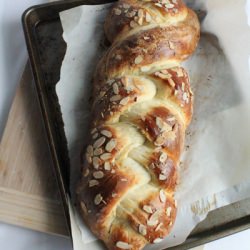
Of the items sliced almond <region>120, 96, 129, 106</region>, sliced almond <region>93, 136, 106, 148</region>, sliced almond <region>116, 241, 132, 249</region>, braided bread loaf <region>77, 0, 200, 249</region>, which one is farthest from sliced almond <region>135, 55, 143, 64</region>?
sliced almond <region>116, 241, 132, 249</region>

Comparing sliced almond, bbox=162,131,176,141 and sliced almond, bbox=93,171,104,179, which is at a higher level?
sliced almond, bbox=162,131,176,141

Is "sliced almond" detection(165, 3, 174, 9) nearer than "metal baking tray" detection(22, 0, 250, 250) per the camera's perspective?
No

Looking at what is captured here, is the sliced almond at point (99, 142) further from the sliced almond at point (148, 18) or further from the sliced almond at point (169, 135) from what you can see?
the sliced almond at point (148, 18)

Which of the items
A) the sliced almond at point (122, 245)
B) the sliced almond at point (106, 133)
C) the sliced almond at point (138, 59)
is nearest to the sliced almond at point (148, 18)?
the sliced almond at point (138, 59)

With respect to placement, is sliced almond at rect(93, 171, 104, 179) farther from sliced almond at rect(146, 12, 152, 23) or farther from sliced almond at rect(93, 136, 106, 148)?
sliced almond at rect(146, 12, 152, 23)

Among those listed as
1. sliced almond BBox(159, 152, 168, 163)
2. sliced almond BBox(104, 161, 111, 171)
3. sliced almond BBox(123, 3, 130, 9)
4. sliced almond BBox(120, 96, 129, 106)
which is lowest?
sliced almond BBox(159, 152, 168, 163)

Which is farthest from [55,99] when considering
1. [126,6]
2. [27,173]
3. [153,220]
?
[153,220]
